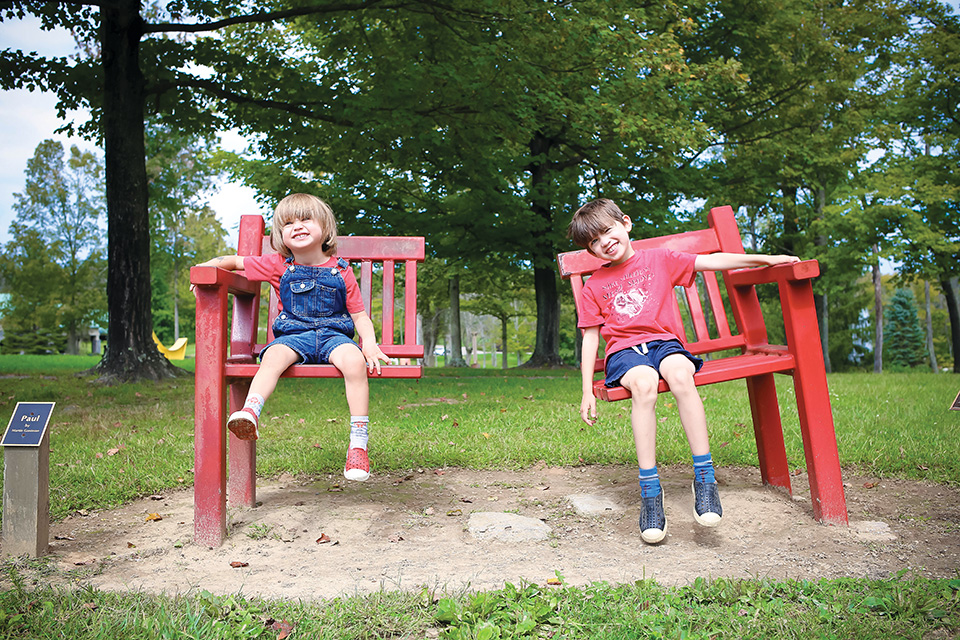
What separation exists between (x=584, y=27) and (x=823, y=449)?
7766mm

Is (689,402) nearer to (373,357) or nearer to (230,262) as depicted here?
(373,357)

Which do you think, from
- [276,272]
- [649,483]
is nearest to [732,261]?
[649,483]

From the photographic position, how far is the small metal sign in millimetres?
2613

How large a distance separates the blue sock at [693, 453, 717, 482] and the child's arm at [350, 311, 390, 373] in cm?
132

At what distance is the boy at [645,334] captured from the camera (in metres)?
2.75

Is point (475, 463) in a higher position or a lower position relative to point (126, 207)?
lower

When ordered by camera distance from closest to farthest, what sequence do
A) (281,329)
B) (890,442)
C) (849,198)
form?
(281,329)
(890,442)
(849,198)

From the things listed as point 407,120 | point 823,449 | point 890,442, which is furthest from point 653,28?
point 823,449

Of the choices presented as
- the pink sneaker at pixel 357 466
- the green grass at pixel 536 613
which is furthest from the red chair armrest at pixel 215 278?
the green grass at pixel 536 613

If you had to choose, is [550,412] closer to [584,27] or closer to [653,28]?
[584,27]

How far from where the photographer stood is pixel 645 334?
3020mm

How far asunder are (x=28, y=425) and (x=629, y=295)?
2463 mm

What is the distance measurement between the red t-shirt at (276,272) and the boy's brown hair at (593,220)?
1005 millimetres

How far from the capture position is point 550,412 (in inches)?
240
